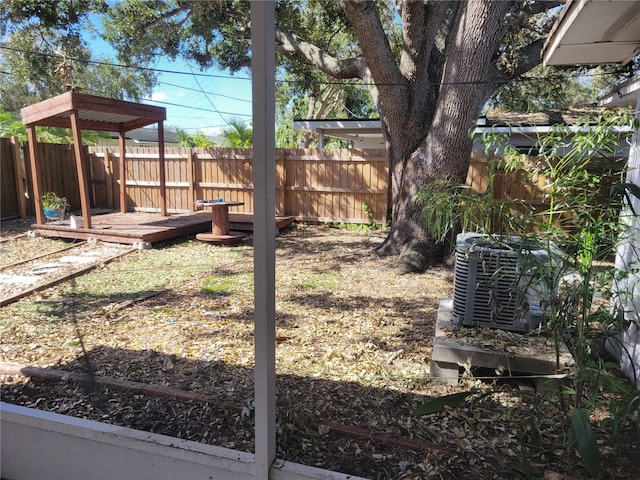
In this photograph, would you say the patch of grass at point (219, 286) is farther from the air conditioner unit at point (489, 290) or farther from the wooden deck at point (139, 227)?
the air conditioner unit at point (489, 290)

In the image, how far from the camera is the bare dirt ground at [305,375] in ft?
6.12

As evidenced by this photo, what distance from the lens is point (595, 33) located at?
8.86 feet

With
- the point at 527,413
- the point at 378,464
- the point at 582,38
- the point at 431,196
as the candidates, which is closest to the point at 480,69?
the point at 582,38

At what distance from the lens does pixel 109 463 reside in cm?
168

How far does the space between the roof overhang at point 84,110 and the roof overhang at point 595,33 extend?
508cm

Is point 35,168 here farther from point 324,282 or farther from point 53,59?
point 324,282

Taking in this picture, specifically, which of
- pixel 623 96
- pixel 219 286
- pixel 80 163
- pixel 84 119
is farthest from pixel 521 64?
pixel 84 119

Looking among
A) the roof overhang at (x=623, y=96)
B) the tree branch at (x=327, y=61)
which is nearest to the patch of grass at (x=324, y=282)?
the roof overhang at (x=623, y=96)

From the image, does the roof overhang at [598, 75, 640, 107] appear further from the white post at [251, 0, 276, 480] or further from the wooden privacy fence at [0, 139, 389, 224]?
the wooden privacy fence at [0, 139, 389, 224]

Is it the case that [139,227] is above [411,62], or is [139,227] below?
below

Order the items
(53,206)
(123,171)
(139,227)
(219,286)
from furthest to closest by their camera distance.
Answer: (123,171) < (53,206) < (139,227) < (219,286)

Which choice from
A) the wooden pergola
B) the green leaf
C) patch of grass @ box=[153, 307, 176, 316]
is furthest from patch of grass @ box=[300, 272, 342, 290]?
the wooden pergola

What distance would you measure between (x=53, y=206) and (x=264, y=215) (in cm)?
806

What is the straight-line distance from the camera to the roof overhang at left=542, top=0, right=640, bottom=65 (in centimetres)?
233
